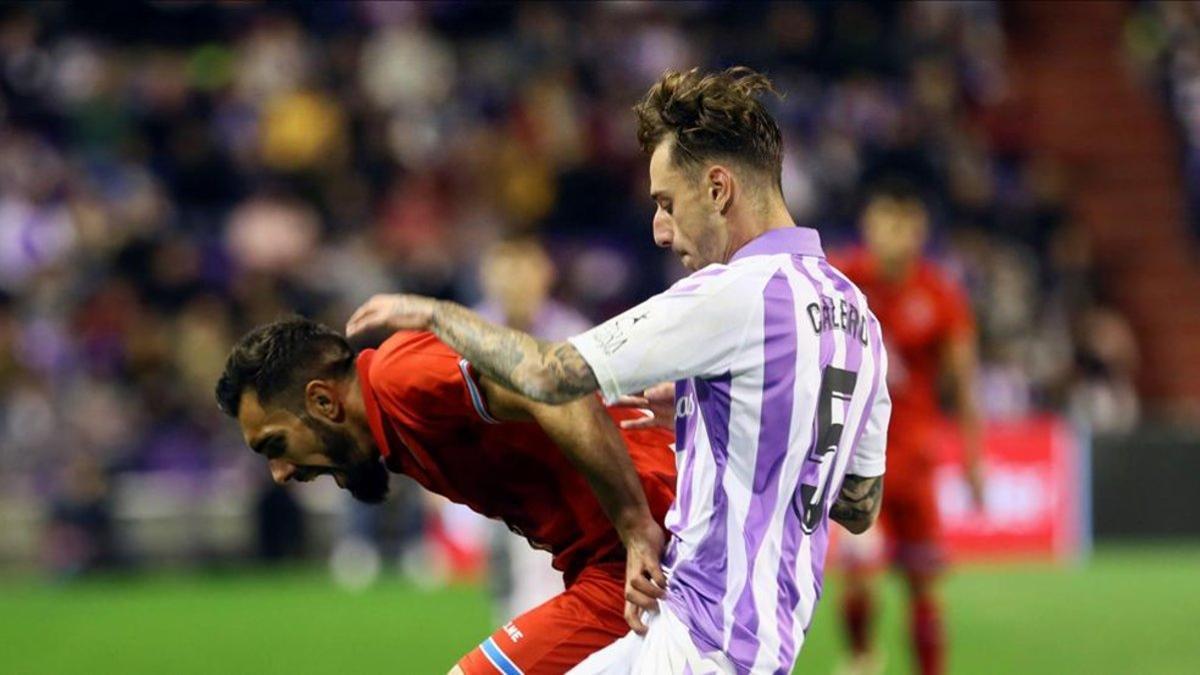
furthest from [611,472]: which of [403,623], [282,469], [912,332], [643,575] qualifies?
[403,623]

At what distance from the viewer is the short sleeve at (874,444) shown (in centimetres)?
414

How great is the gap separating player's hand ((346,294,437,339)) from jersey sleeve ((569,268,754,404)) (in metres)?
0.32

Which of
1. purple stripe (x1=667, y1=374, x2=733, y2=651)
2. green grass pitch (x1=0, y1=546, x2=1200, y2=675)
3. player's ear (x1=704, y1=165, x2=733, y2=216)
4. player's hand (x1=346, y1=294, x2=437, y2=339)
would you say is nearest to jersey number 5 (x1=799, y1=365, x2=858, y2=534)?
purple stripe (x1=667, y1=374, x2=733, y2=651)

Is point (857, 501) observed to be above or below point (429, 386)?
below

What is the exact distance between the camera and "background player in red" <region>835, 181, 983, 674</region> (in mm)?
8961

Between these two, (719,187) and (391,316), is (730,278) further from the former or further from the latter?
(391,316)

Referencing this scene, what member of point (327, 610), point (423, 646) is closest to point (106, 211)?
point (327, 610)

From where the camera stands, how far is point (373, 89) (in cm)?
1750

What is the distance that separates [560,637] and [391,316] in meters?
0.93

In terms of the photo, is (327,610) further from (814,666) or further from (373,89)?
(373,89)

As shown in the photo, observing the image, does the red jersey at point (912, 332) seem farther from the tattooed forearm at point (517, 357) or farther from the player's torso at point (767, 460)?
the tattooed forearm at point (517, 357)

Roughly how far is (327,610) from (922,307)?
16.9 ft

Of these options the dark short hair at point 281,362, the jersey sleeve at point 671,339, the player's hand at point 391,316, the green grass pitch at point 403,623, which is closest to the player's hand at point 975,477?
the green grass pitch at point 403,623

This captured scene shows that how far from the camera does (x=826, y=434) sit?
3859mm
